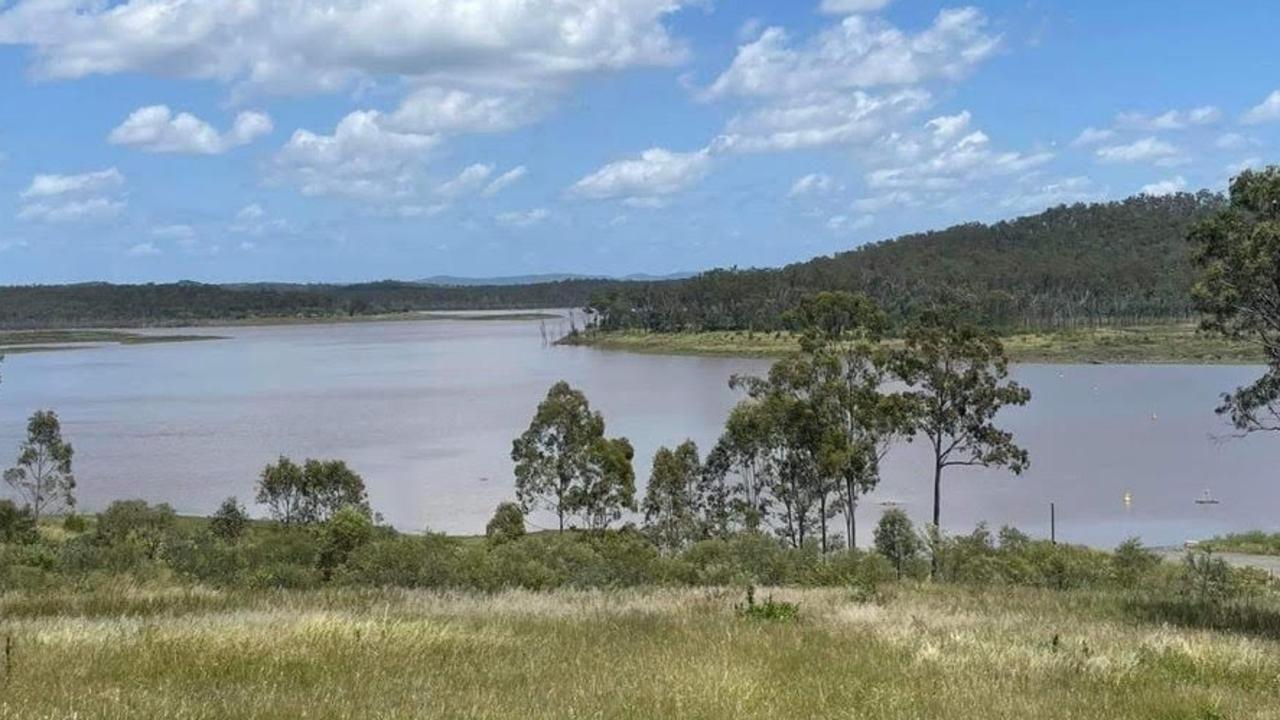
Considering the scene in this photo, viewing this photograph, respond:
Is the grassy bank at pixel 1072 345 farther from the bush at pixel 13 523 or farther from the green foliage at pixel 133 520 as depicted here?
the bush at pixel 13 523

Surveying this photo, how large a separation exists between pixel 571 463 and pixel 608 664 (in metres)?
41.9

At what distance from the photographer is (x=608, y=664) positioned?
8383 millimetres

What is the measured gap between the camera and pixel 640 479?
60.9m

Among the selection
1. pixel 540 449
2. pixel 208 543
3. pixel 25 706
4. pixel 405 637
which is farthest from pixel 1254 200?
pixel 540 449

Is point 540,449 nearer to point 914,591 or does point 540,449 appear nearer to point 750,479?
point 750,479

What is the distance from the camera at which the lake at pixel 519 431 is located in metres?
55.0

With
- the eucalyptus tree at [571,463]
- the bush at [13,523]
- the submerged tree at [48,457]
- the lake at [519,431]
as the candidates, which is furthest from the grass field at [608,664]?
the submerged tree at [48,457]

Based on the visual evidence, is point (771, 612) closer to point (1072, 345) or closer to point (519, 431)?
point (519, 431)

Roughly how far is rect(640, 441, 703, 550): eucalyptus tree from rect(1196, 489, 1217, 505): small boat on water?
25.9 meters

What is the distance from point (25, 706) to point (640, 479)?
54954mm

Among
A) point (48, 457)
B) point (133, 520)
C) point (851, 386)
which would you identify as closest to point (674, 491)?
point (851, 386)

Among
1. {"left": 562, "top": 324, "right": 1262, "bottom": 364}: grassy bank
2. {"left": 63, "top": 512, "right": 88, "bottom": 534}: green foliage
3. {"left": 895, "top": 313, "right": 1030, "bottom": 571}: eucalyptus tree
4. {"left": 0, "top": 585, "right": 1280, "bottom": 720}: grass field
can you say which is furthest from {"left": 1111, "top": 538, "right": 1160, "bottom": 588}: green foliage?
{"left": 562, "top": 324, "right": 1262, "bottom": 364}: grassy bank

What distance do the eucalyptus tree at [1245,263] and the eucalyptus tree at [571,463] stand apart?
33.4 m

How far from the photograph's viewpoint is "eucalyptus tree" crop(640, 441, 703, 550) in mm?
47469
